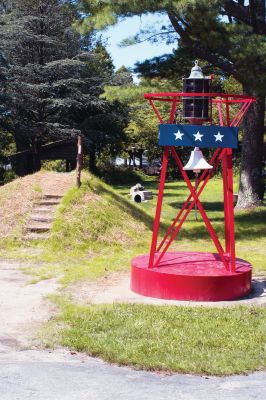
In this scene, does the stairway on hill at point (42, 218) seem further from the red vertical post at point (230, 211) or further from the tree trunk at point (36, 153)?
the tree trunk at point (36, 153)

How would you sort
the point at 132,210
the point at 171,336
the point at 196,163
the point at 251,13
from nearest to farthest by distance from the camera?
1. the point at 171,336
2. the point at 196,163
3. the point at 132,210
4. the point at 251,13

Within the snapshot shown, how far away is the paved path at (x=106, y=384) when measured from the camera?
4.63m

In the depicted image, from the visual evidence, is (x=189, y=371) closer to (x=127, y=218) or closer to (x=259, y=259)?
(x=259, y=259)

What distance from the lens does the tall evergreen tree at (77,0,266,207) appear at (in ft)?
45.2

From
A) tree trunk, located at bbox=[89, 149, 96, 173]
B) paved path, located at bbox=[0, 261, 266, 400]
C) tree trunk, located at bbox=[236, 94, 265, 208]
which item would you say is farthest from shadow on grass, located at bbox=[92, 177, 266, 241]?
tree trunk, located at bbox=[89, 149, 96, 173]

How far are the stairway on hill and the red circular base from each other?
452 cm

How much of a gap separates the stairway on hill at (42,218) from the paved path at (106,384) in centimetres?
737

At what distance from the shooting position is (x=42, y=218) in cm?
1326

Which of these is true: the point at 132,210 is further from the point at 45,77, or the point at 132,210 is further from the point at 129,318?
the point at 45,77

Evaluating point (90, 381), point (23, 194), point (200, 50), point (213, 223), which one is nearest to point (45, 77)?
point (200, 50)

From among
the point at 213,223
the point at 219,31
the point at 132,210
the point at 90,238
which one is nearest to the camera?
the point at 90,238

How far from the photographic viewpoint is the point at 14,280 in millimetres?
9414

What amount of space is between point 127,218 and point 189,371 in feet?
30.4

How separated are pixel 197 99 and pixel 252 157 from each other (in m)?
10.0
